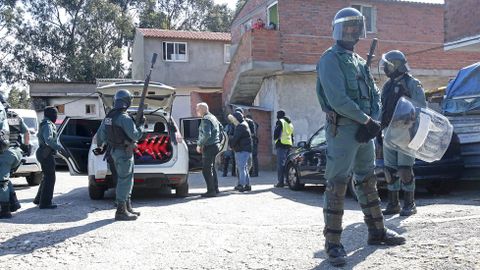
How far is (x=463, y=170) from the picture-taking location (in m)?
9.21

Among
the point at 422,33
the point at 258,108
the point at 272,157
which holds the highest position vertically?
the point at 422,33

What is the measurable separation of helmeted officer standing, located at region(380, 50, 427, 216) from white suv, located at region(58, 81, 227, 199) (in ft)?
12.7

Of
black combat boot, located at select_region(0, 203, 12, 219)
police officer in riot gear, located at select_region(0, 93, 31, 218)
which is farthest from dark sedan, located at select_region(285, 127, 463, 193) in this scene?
black combat boot, located at select_region(0, 203, 12, 219)

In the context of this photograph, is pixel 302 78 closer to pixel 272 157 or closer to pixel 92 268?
pixel 272 157

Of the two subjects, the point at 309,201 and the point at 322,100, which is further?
the point at 309,201

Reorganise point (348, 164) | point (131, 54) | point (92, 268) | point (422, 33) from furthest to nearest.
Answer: point (131, 54) < point (422, 33) < point (92, 268) < point (348, 164)

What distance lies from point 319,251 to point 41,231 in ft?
11.1

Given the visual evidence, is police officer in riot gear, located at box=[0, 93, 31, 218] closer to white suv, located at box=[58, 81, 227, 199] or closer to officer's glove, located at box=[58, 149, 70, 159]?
officer's glove, located at box=[58, 149, 70, 159]

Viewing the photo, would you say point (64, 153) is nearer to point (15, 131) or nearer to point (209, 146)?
point (15, 131)

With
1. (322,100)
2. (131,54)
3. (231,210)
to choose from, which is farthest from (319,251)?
(131,54)

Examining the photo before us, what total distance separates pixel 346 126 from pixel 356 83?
395 mm

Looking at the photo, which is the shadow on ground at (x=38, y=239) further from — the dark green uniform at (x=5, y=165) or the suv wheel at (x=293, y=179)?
the suv wheel at (x=293, y=179)

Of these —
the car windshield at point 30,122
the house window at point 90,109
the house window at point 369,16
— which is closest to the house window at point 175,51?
the house window at point 90,109

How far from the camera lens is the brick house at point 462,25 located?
15516mm
